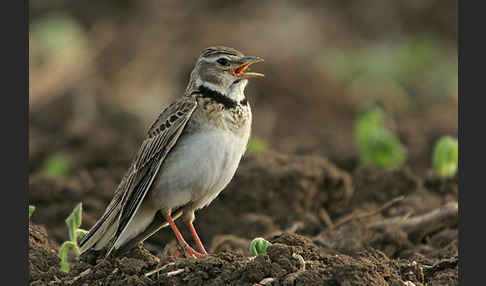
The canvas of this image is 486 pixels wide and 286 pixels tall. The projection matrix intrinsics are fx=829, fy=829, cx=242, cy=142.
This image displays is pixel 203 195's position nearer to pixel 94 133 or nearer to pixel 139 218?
pixel 139 218

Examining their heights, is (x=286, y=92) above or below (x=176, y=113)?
below

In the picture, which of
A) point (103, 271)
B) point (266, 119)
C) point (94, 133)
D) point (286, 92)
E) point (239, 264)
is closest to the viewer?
point (239, 264)

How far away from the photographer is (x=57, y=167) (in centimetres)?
952

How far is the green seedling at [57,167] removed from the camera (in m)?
9.45

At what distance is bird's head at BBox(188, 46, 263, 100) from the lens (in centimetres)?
628

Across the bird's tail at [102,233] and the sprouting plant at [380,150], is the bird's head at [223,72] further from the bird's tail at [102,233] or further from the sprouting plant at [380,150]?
the sprouting plant at [380,150]

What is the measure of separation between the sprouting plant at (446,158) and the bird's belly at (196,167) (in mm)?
Answer: 2869

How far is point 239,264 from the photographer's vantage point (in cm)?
483

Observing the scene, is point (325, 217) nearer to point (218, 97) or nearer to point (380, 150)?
point (380, 150)

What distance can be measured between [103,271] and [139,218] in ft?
3.17

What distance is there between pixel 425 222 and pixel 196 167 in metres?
2.10

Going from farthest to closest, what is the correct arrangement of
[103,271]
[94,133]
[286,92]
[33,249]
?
[286,92]
[94,133]
[33,249]
[103,271]

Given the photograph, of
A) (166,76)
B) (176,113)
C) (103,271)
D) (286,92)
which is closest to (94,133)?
(166,76)

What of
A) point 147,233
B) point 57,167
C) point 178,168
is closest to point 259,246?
point 178,168
